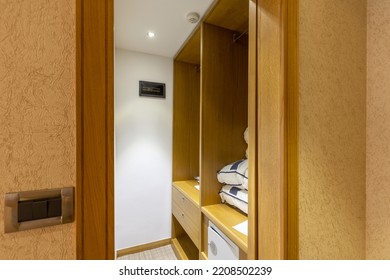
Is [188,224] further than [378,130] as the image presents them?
Yes

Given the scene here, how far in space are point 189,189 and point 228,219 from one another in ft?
2.46

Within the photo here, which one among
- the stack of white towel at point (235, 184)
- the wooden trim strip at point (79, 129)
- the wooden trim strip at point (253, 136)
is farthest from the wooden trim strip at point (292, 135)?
the wooden trim strip at point (79, 129)

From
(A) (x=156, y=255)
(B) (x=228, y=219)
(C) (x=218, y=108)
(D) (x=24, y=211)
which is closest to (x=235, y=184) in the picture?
(B) (x=228, y=219)

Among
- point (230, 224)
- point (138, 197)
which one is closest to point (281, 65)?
point (230, 224)

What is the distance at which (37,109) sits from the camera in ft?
1.38

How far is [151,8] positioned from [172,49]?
64 cm

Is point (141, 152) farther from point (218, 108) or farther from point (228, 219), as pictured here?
point (228, 219)

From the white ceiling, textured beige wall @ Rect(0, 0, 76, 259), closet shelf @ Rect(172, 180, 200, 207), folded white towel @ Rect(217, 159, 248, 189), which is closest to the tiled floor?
closet shelf @ Rect(172, 180, 200, 207)

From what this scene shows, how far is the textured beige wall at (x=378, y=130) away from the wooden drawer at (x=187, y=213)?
3.25 feet

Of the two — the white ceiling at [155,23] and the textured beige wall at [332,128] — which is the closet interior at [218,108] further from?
the textured beige wall at [332,128]

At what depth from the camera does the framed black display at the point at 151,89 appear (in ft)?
6.56

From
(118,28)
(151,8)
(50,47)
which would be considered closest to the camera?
(50,47)
